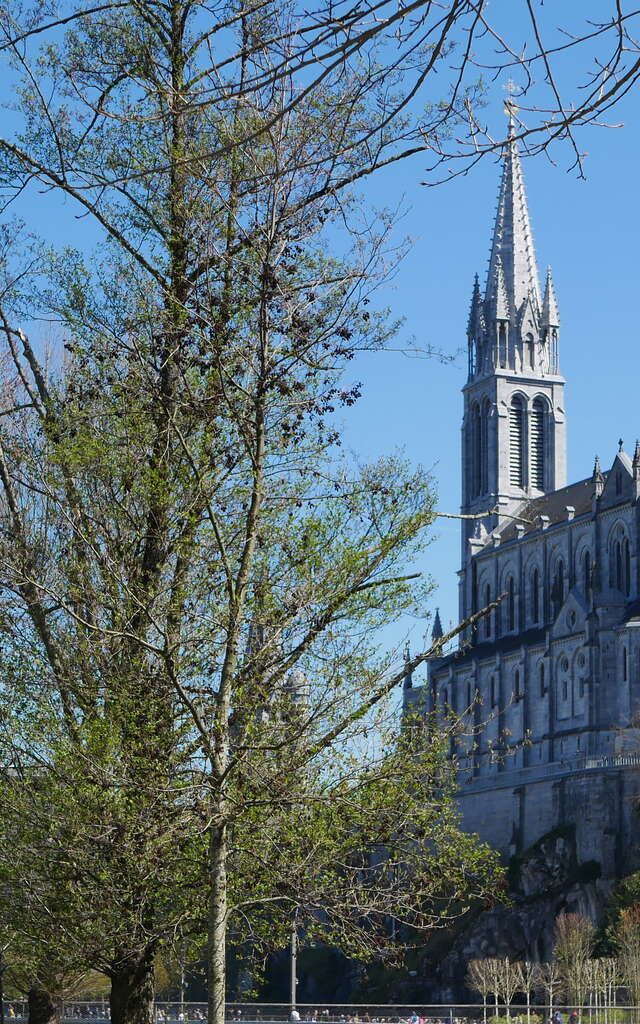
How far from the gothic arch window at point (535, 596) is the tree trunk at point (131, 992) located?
82225mm

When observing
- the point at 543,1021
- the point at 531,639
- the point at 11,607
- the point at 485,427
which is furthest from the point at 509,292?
the point at 11,607

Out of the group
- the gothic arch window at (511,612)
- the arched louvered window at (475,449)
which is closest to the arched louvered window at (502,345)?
the arched louvered window at (475,449)

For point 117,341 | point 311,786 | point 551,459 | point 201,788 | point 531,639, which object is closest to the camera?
point 201,788

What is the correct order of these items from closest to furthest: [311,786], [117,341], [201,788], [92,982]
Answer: [201,788] < [311,786] < [117,341] < [92,982]

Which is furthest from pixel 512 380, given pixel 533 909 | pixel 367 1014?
pixel 367 1014

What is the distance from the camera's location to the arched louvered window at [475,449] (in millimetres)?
115438

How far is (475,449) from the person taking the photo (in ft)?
382

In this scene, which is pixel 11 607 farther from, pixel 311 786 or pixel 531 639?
pixel 531 639

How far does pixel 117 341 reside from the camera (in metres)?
17.5

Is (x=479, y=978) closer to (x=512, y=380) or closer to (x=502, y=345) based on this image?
(x=512, y=380)

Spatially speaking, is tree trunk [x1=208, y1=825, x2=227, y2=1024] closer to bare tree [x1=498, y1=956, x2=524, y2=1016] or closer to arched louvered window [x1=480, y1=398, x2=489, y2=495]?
bare tree [x1=498, y1=956, x2=524, y2=1016]

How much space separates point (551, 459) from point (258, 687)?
10135 centimetres

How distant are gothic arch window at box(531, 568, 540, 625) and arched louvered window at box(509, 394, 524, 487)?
1463 centimetres

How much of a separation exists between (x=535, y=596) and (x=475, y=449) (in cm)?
1932
